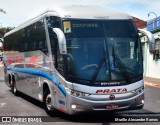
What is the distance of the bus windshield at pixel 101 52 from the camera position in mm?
9797

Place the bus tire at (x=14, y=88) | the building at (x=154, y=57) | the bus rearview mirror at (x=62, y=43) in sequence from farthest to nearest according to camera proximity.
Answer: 1. the building at (x=154, y=57)
2. the bus tire at (x=14, y=88)
3. the bus rearview mirror at (x=62, y=43)

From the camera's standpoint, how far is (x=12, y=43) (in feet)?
59.3

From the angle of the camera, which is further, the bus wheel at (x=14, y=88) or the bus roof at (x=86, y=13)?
the bus wheel at (x=14, y=88)

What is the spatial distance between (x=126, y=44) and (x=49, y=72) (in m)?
2.53

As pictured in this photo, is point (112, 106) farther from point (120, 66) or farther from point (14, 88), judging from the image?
point (14, 88)

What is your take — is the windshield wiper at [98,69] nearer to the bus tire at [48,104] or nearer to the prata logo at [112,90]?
the prata logo at [112,90]

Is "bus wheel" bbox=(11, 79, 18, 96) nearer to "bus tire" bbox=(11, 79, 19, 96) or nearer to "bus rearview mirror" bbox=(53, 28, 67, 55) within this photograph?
"bus tire" bbox=(11, 79, 19, 96)

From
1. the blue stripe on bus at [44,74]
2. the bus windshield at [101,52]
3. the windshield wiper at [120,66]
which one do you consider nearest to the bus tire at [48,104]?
the blue stripe on bus at [44,74]

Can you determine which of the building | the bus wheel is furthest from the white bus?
the building

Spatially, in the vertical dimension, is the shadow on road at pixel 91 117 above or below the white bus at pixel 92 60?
below

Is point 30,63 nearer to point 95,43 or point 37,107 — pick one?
point 37,107

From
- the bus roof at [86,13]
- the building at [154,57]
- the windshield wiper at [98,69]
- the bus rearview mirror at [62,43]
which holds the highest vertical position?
the bus roof at [86,13]

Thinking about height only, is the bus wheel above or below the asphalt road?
below

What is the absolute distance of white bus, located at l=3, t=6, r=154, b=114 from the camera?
31.8 feet
